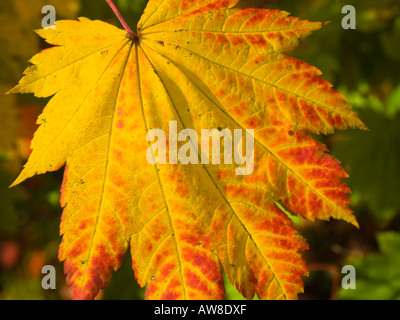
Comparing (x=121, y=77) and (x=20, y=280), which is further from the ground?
(x=121, y=77)

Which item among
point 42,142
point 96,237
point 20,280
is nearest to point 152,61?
point 42,142

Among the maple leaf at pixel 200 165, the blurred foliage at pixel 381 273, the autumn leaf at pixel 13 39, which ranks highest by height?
the autumn leaf at pixel 13 39

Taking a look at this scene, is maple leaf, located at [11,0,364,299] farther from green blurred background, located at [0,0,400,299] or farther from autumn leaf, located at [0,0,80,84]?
autumn leaf, located at [0,0,80,84]

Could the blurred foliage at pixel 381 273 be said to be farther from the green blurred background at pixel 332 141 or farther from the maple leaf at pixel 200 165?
the maple leaf at pixel 200 165

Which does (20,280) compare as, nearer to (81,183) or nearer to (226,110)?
(81,183)

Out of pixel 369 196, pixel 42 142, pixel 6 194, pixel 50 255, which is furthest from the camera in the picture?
pixel 50 255

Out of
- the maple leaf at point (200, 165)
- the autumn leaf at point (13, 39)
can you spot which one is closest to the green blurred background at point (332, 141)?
the autumn leaf at point (13, 39)

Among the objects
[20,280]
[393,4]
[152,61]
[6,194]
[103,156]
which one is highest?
[393,4]

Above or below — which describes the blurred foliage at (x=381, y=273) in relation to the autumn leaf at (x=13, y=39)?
below
